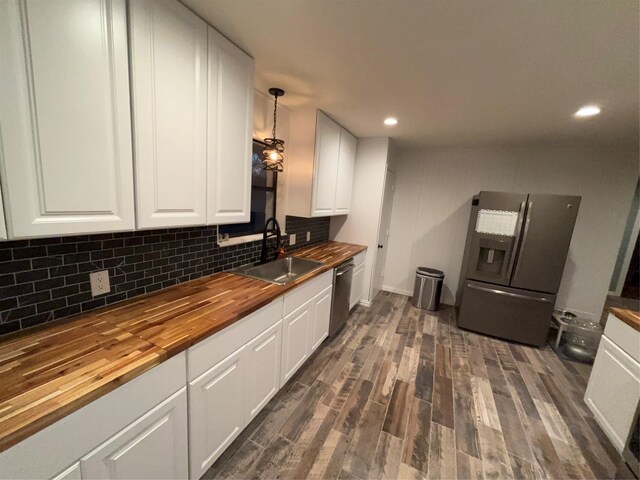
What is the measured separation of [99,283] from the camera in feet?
4.08

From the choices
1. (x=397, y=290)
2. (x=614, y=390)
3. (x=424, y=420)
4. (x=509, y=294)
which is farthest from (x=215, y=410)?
(x=397, y=290)

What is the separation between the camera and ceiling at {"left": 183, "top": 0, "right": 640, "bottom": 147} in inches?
42.2

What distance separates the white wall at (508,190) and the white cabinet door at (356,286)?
0.96m

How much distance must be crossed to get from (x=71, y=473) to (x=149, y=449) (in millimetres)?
273

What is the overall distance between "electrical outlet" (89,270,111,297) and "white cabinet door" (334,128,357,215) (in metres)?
2.27

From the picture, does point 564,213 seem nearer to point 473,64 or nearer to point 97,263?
point 473,64

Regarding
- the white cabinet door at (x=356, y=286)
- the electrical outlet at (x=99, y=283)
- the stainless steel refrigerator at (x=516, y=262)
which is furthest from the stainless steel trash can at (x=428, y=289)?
the electrical outlet at (x=99, y=283)

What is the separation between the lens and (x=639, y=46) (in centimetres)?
119

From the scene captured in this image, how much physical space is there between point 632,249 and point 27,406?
707 cm

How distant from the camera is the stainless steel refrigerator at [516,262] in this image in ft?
8.57

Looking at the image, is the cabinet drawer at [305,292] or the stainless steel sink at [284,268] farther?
the stainless steel sink at [284,268]

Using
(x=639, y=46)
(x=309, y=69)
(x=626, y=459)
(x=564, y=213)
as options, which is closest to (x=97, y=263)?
(x=309, y=69)

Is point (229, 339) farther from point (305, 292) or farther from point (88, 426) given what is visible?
point (305, 292)

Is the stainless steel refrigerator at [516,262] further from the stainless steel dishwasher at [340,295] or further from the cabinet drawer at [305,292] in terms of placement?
the cabinet drawer at [305,292]
